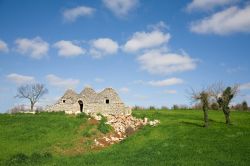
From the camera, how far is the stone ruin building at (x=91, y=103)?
228ft

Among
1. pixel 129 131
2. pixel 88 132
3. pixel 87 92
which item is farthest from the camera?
pixel 87 92

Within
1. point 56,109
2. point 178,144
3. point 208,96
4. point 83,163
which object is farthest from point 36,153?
point 56,109

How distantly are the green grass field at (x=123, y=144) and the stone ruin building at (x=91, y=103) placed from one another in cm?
938

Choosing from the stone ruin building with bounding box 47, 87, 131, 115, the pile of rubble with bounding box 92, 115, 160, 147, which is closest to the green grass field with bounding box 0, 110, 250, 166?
the pile of rubble with bounding box 92, 115, 160, 147

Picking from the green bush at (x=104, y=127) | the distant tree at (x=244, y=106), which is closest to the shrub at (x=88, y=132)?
the green bush at (x=104, y=127)

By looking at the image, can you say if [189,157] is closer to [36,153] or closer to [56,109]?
[36,153]

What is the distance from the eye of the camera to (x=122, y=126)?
55438 mm

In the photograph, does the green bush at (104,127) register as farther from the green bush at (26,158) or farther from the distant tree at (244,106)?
the distant tree at (244,106)

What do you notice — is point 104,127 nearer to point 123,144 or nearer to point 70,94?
point 123,144

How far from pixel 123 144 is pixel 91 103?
29208 millimetres

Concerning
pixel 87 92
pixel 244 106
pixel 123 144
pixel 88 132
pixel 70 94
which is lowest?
pixel 123 144

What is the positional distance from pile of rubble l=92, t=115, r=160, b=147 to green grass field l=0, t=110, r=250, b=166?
183 centimetres

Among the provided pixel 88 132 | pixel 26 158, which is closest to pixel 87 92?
pixel 88 132

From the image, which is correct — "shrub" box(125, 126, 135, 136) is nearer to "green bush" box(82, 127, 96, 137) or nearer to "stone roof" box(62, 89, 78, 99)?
"green bush" box(82, 127, 96, 137)
